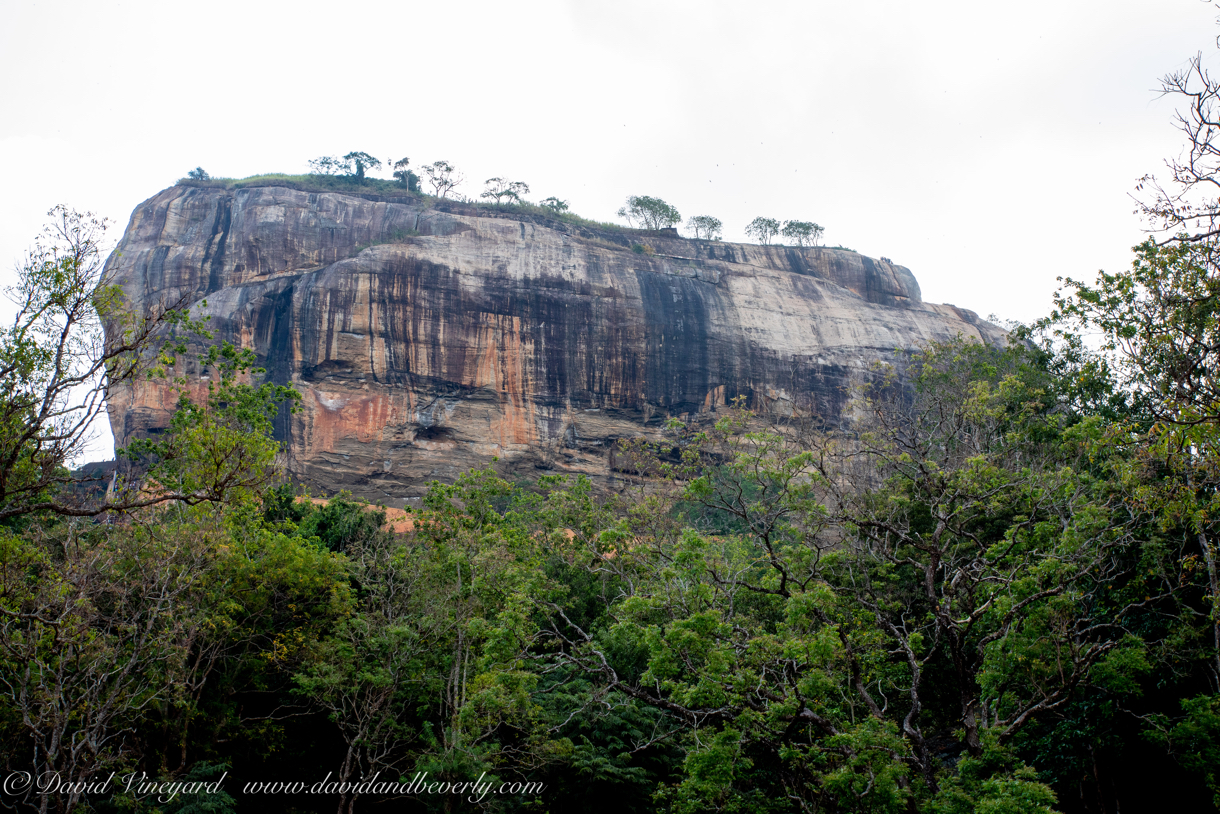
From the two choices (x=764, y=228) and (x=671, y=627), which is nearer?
(x=671, y=627)

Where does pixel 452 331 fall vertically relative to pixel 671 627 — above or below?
above

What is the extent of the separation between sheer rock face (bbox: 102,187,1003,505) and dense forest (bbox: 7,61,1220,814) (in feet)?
61.8

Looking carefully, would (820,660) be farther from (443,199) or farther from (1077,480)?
(443,199)

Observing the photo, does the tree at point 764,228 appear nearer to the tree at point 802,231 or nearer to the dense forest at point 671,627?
the tree at point 802,231

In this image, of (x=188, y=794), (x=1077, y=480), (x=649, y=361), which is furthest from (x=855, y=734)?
(x=649, y=361)

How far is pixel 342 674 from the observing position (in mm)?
11523

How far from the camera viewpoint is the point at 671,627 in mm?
7676

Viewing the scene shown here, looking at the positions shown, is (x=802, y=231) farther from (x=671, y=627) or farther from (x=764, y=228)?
(x=671, y=627)

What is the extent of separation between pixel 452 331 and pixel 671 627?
2956 centimetres

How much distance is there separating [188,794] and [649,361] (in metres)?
29.1

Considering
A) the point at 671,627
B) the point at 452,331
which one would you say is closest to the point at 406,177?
the point at 452,331

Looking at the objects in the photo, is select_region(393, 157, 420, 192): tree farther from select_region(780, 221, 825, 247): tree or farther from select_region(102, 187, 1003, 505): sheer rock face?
select_region(780, 221, 825, 247): tree

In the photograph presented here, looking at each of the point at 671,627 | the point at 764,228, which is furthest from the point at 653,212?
the point at 671,627

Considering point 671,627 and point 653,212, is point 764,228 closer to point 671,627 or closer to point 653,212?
point 653,212
